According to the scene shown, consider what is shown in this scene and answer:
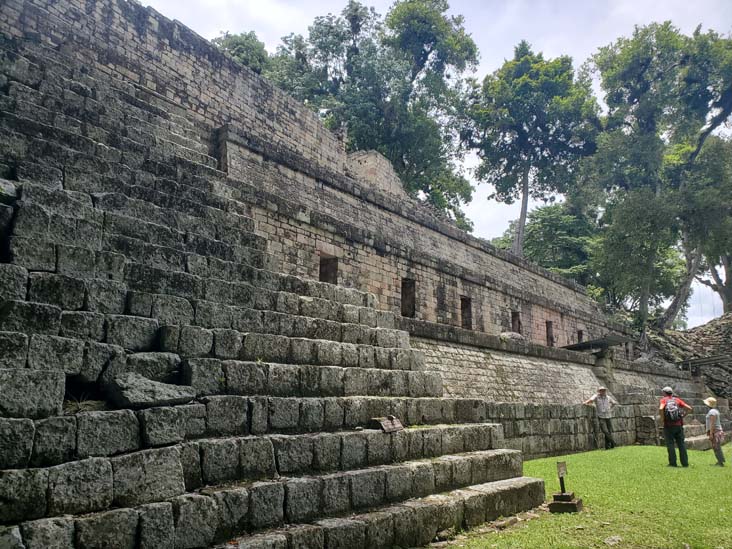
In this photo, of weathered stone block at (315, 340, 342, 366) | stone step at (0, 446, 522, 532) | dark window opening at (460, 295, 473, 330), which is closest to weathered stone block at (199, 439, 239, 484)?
stone step at (0, 446, 522, 532)

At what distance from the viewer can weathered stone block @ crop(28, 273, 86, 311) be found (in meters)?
4.21

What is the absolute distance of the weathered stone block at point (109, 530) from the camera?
3111 mm

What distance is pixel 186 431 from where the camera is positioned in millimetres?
4168

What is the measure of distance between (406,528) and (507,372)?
8.53 meters

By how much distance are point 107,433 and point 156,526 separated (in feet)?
2.39

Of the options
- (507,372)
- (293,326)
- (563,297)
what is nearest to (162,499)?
(293,326)

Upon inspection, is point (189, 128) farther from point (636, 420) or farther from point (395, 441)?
point (636, 420)

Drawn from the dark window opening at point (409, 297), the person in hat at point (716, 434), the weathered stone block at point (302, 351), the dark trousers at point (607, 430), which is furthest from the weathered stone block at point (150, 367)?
the dark trousers at point (607, 430)

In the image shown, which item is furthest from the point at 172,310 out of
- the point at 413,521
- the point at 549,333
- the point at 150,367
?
the point at 549,333

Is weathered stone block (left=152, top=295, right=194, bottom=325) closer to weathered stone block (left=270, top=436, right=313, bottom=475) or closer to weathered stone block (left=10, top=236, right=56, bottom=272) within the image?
weathered stone block (left=10, top=236, right=56, bottom=272)

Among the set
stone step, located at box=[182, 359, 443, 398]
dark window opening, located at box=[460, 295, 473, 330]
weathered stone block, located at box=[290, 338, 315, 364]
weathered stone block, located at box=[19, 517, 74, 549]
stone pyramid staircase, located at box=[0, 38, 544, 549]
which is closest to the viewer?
weathered stone block, located at box=[19, 517, 74, 549]

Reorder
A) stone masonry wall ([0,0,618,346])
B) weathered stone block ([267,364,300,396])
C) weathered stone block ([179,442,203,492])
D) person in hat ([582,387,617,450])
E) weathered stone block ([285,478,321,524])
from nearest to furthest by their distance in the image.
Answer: weathered stone block ([179,442,203,492]) → weathered stone block ([285,478,321,524]) → weathered stone block ([267,364,300,396]) → stone masonry wall ([0,0,618,346]) → person in hat ([582,387,617,450])

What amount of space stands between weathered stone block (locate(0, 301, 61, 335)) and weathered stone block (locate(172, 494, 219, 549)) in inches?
64.6

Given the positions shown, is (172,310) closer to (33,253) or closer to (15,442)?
(33,253)
